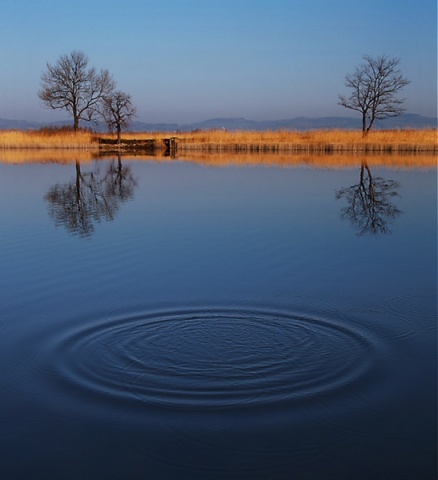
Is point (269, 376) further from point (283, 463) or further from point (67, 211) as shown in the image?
point (67, 211)

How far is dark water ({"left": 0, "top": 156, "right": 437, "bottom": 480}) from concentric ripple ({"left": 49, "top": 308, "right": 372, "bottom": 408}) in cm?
2

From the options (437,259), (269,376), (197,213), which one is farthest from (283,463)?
(197,213)

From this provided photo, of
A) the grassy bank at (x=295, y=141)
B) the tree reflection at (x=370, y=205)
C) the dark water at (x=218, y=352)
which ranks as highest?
the grassy bank at (x=295, y=141)

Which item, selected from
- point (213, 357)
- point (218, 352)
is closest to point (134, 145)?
point (218, 352)

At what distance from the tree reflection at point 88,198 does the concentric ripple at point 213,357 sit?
5.50 m

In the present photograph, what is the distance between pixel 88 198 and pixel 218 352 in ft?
38.6

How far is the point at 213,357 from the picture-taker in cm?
489

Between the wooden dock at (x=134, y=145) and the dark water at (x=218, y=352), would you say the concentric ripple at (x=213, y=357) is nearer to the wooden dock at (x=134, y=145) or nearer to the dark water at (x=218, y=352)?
the dark water at (x=218, y=352)

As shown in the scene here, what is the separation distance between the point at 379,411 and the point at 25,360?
9.09 ft

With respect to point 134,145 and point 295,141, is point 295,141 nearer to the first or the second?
point 295,141

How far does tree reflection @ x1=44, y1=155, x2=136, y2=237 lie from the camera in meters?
12.4

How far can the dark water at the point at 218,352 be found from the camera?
140 inches

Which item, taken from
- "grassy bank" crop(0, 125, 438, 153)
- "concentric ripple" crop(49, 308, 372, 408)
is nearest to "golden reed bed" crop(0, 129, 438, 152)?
"grassy bank" crop(0, 125, 438, 153)

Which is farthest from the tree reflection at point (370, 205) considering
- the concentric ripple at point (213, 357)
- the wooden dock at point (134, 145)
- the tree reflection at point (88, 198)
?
the wooden dock at point (134, 145)
